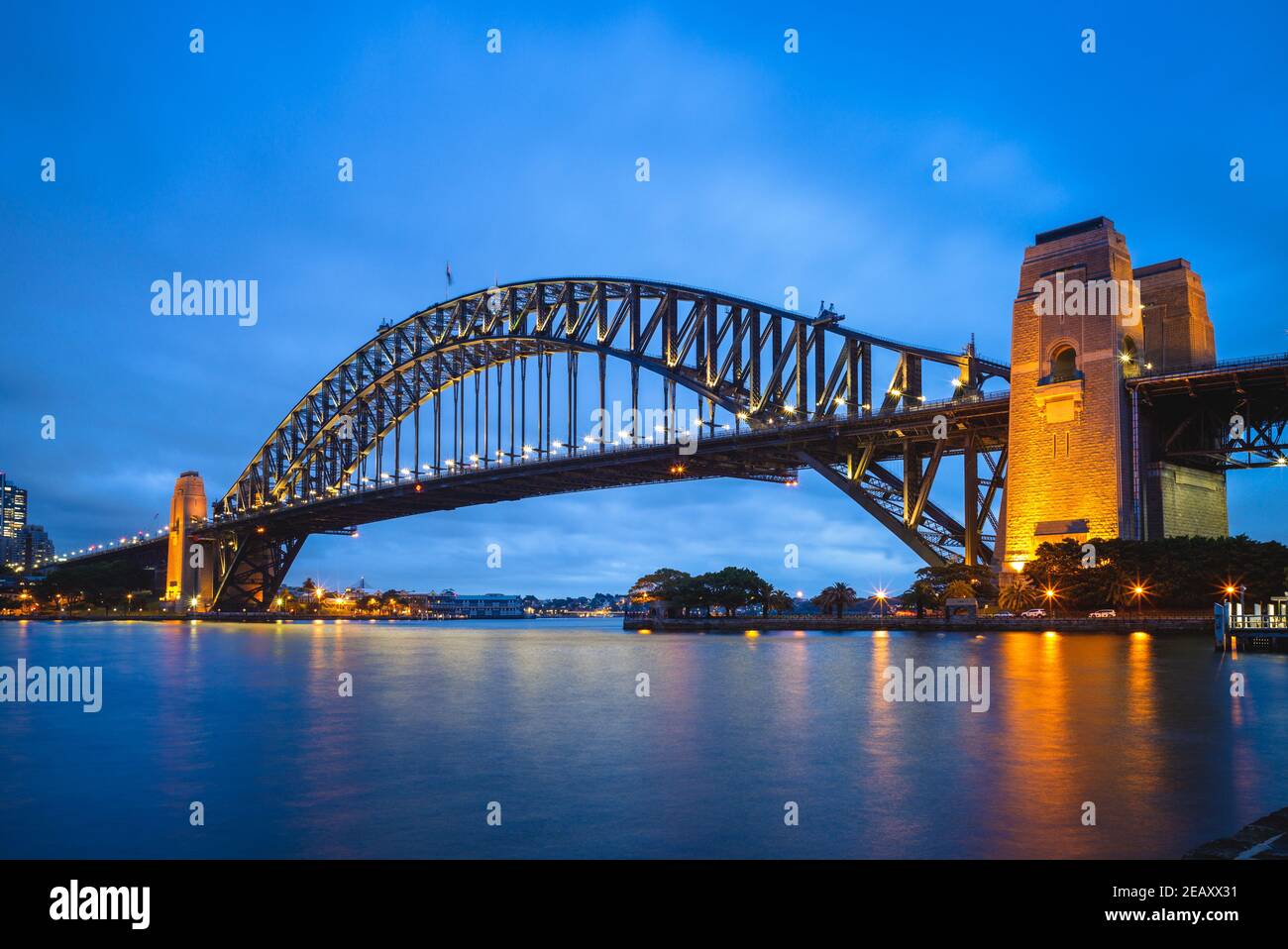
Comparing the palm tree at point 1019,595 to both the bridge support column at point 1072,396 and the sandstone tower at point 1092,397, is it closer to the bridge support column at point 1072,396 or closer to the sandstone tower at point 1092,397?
the bridge support column at point 1072,396

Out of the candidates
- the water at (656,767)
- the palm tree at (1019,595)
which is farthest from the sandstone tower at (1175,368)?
the water at (656,767)

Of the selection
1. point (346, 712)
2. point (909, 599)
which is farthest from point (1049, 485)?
point (346, 712)

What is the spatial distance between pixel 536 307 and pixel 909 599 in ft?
122

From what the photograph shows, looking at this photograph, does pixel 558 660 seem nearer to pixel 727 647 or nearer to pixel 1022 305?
pixel 727 647

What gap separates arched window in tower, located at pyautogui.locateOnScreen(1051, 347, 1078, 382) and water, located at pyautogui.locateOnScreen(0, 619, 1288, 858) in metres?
24.1

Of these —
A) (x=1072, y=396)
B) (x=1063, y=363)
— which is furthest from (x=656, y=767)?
(x=1063, y=363)

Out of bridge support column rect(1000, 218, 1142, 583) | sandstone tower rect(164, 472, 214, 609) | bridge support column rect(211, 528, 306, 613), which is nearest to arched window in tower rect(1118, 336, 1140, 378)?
bridge support column rect(1000, 218, 1142, 583)

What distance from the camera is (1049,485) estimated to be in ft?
172

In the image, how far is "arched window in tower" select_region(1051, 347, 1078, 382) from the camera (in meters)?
53.1

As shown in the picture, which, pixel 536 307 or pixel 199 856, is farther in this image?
pixel 536 307

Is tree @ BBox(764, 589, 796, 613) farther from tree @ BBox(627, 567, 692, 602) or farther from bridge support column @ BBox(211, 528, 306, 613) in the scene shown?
bridge support column @ BBox(211, 528, 306, 613)

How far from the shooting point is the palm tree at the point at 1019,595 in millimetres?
51812

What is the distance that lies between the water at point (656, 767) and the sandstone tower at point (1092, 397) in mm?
20322
